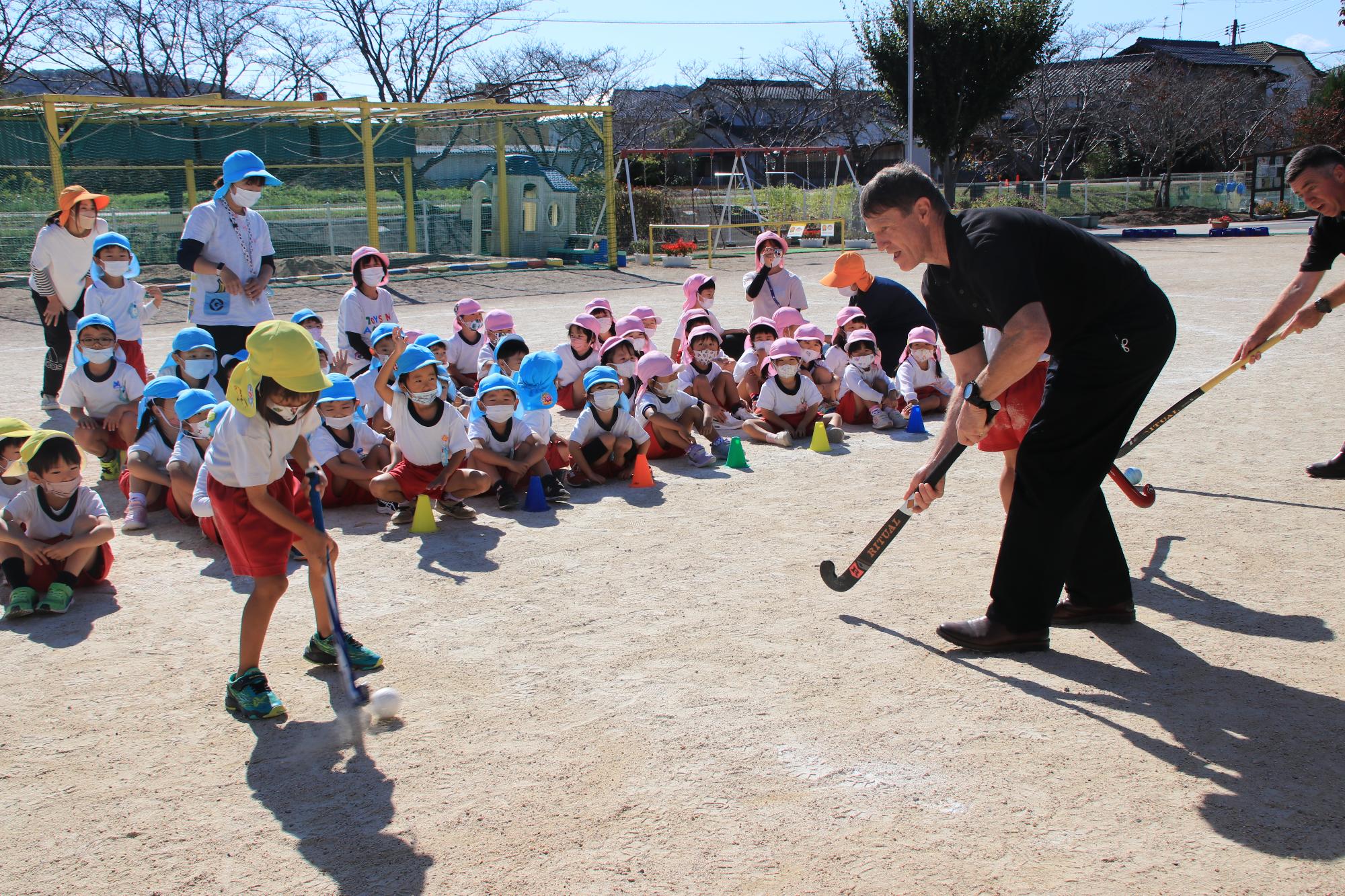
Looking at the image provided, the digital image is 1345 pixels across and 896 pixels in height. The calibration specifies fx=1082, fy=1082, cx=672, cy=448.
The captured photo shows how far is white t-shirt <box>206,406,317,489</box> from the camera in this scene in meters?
3.58

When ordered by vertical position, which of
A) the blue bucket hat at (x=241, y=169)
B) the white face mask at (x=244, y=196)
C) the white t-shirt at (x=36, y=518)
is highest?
the blue bucket hat at (x=241, y=169)

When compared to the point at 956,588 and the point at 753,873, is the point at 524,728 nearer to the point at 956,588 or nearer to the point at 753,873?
the point at 753,873

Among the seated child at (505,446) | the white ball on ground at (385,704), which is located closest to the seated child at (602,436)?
the seated child at (505,446)

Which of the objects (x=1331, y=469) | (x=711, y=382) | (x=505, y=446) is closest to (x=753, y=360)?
(x=711, y=382)

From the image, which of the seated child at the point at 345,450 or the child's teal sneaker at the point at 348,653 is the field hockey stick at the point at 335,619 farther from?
the seated child at the point at 345,450

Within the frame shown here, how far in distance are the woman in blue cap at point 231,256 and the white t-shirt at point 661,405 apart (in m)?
2.54

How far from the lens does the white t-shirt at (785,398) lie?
8.14m

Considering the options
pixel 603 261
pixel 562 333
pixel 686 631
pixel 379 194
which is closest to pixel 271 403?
pixel 686 631

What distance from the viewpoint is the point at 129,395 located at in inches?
288

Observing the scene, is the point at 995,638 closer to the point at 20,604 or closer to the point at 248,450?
the point at 248,450

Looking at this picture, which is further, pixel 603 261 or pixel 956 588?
pixel 603 261

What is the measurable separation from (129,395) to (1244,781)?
6.90 m

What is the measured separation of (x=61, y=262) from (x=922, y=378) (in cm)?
705

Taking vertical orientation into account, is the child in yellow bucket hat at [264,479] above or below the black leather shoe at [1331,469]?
above
